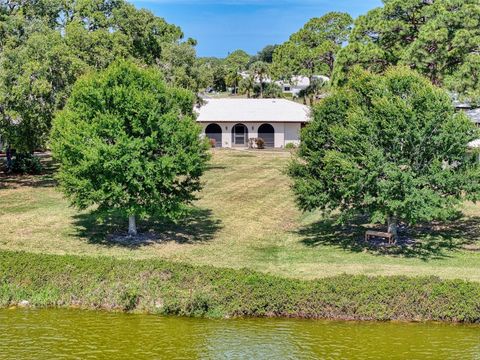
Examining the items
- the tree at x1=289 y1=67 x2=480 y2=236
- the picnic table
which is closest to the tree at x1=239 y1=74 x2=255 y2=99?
the picnic table

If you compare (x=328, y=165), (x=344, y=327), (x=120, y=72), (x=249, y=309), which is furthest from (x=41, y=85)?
(x=344, y=327)

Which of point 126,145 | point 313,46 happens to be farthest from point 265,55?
point 126,145

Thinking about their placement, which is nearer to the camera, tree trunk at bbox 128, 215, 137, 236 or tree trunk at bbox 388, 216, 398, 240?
tree trunk at bbox 388, 216, 398, 240

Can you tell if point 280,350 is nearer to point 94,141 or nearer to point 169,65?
point 94,141

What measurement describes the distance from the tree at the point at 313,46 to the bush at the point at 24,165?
41.1 m

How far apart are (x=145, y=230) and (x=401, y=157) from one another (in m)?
11.8

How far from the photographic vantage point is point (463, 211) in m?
32.7

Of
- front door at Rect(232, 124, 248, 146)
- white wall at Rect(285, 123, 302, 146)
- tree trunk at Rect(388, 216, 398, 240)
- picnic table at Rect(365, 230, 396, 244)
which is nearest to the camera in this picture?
picnic table at Rect(365, 230, 396, 244)

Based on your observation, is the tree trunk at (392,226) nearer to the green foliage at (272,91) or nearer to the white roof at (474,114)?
the white roof at (474,114)

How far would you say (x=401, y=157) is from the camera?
2484cm

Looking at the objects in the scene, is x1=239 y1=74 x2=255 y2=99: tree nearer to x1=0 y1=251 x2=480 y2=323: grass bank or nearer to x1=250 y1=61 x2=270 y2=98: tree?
x1=250 y1=61 x2=270 y2=98: tree

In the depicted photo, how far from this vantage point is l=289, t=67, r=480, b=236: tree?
24172 millimetres

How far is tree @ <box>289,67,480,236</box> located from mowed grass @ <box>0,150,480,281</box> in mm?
1821

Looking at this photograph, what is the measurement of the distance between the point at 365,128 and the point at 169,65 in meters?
24.1
